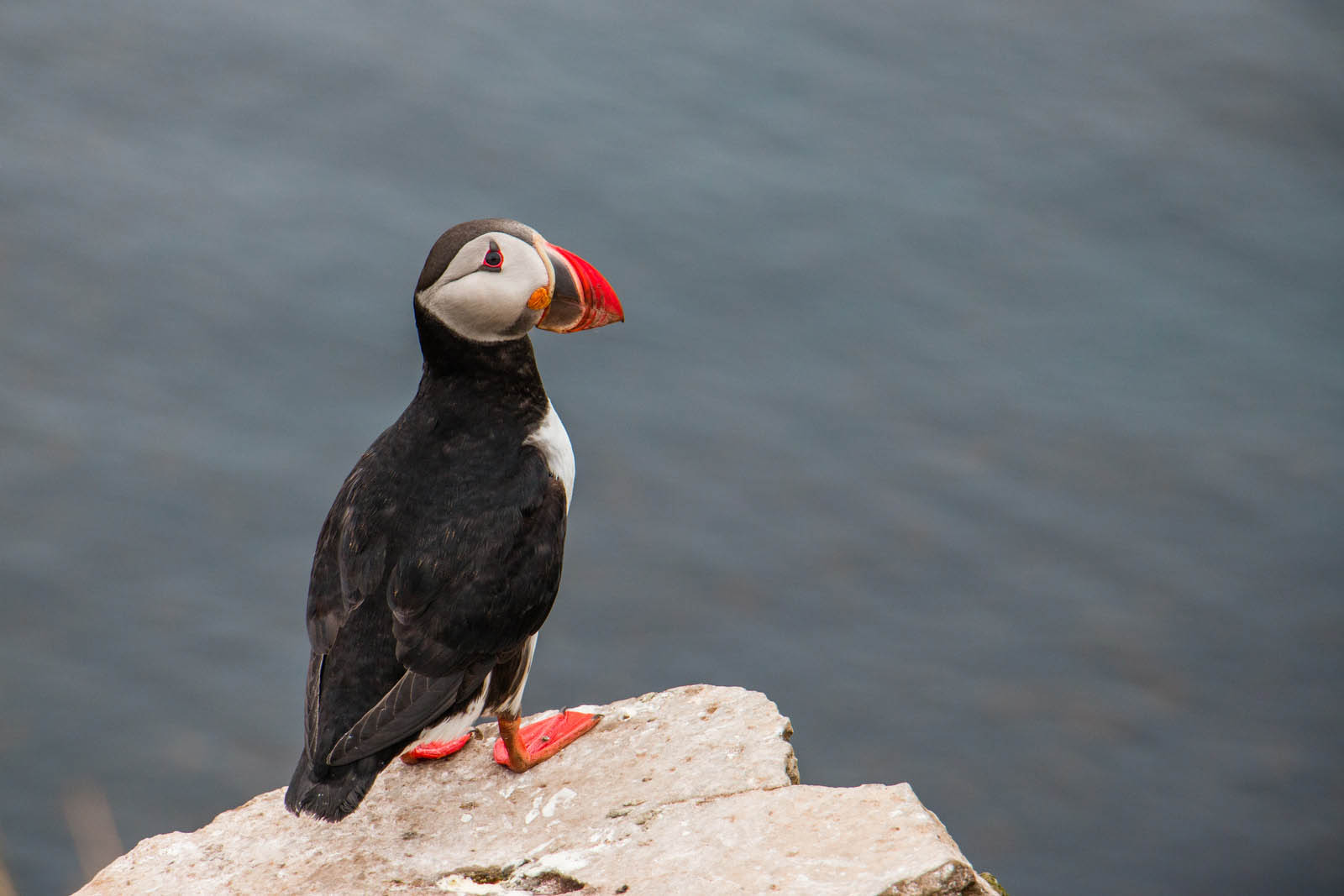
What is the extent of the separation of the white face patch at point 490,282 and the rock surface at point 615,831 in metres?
1.23

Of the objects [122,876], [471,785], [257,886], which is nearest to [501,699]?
[471,785]

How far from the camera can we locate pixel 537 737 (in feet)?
14.1

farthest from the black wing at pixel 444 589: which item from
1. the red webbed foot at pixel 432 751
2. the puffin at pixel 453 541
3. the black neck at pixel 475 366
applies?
the red webbed foot at pixel 432 751

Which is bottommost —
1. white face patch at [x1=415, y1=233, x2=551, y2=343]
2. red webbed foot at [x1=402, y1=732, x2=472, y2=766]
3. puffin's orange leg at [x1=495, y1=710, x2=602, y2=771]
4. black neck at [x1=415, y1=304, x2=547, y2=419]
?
red webbed foot at [x1=402, y1=732, x2=472, y2=766]

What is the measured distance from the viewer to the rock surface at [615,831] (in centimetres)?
326

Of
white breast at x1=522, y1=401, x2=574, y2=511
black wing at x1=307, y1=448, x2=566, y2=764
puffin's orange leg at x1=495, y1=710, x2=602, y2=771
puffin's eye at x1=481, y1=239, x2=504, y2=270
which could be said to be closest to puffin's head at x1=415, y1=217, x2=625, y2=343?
puffin's eye at x1=481, y1=239, x2=504, y2=270

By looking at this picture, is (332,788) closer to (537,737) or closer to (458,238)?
(537,737)

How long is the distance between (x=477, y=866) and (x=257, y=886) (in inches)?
21.2

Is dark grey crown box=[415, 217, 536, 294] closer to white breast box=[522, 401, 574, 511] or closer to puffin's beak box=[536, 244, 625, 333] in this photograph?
puffin's beak box=[536, 244, 625, 333]

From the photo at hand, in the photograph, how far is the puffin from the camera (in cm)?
372

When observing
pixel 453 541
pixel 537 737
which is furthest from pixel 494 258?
pixel 537 737

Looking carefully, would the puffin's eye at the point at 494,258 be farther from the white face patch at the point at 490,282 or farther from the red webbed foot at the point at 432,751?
the red webbed foot at the point at 432,751

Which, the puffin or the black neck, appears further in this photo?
A: the black neck

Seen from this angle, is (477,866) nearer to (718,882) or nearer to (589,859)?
(589,859)
